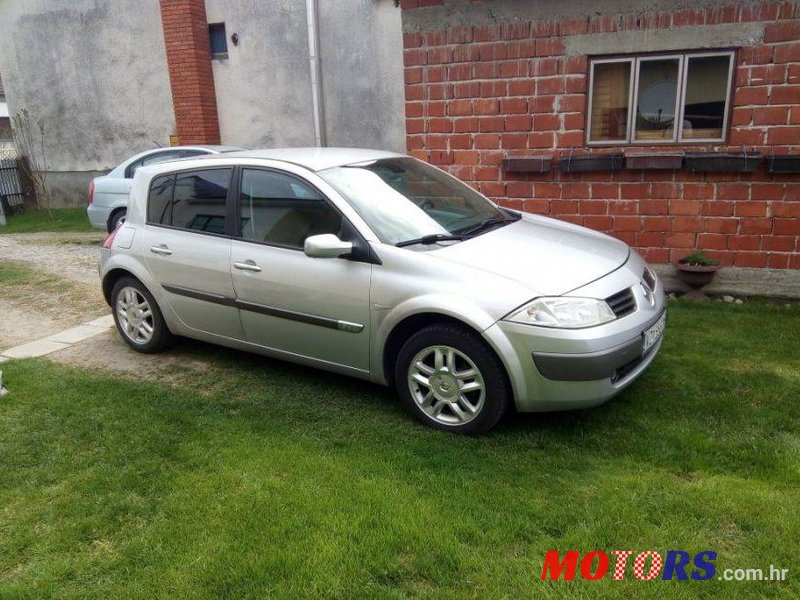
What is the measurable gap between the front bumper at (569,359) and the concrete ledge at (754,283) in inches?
135

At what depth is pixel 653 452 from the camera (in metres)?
3.49

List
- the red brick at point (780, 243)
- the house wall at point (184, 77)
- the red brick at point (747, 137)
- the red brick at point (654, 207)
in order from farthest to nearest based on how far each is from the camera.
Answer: the house wall at point (184, 77), the red brick at point (654, 207), the red brick at point (780, 243), the red brick at point (747, 137)

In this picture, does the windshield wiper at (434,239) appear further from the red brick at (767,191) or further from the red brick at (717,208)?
the red brick at (767,191)

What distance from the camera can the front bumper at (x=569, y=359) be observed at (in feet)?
11.2

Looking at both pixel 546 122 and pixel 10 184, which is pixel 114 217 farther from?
pixel 10 184

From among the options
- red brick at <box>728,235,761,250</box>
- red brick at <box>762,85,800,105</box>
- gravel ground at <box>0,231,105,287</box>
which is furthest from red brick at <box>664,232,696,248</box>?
gravel ground at <box>0,231,105,287</box>

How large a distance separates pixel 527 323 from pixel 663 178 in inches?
152

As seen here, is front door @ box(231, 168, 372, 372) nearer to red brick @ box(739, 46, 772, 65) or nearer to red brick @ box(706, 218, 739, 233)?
red brick @ box(706, 218, 739, 233)

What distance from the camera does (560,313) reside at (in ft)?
11.4

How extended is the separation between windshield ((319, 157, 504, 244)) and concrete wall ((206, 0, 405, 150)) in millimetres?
7020

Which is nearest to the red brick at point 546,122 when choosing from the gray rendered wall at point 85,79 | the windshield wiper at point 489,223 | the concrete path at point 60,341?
the windshield wiper at point 489,223

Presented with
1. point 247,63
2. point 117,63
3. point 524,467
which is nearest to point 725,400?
point 524,467

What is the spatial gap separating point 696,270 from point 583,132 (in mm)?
1808

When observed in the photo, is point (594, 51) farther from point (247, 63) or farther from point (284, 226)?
point (247, 63)
